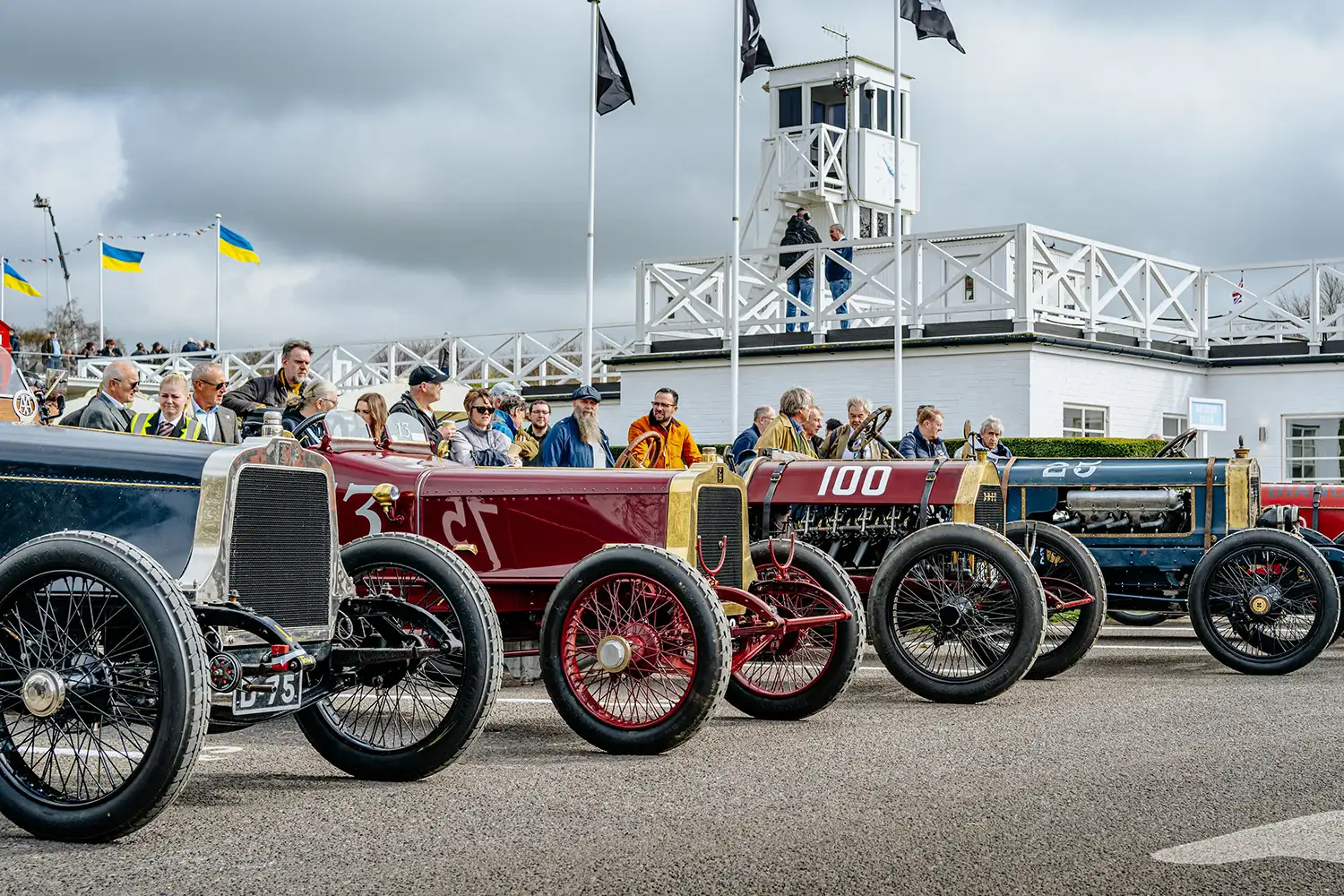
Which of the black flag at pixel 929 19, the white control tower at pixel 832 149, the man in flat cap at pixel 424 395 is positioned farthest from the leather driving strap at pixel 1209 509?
the white control tower at pixel 832 149

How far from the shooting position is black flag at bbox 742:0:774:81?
67.3 feet

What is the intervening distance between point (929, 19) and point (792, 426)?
1038 cm

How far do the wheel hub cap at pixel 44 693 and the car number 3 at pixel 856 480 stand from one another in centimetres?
609

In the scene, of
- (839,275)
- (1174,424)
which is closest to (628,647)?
(839,275)

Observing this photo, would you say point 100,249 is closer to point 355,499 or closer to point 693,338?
point 693,338

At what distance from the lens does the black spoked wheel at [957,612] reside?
8805 mm

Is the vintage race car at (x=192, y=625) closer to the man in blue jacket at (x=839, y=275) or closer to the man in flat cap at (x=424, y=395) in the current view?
the man in flat cap at (x=424, y=395)

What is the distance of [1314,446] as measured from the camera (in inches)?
898

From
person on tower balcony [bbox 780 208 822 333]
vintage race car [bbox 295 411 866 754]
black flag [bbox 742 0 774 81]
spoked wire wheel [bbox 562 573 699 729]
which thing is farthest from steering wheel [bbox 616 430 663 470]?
person on tower balcony [bbox 780 208 822 333]

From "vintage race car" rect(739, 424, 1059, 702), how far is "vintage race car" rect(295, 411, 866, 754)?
518mm

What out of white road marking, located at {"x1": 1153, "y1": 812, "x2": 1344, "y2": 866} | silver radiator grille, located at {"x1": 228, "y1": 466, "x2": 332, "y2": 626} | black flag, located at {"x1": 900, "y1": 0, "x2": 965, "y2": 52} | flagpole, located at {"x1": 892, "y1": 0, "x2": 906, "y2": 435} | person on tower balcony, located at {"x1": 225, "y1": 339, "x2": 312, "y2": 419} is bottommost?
white road marking, located at {"x1": 1153, "y1": 812, "x2": 1344, "y2": 866}

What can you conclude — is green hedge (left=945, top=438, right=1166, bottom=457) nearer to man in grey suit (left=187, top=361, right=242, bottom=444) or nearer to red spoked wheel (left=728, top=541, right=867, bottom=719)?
red spoked wheel (left=728, top=541, right=867, bottom=719)

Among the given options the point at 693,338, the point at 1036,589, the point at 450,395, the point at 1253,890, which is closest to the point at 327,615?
A: the point at 1253,890

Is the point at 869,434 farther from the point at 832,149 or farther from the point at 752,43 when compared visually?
the point at 832,149
